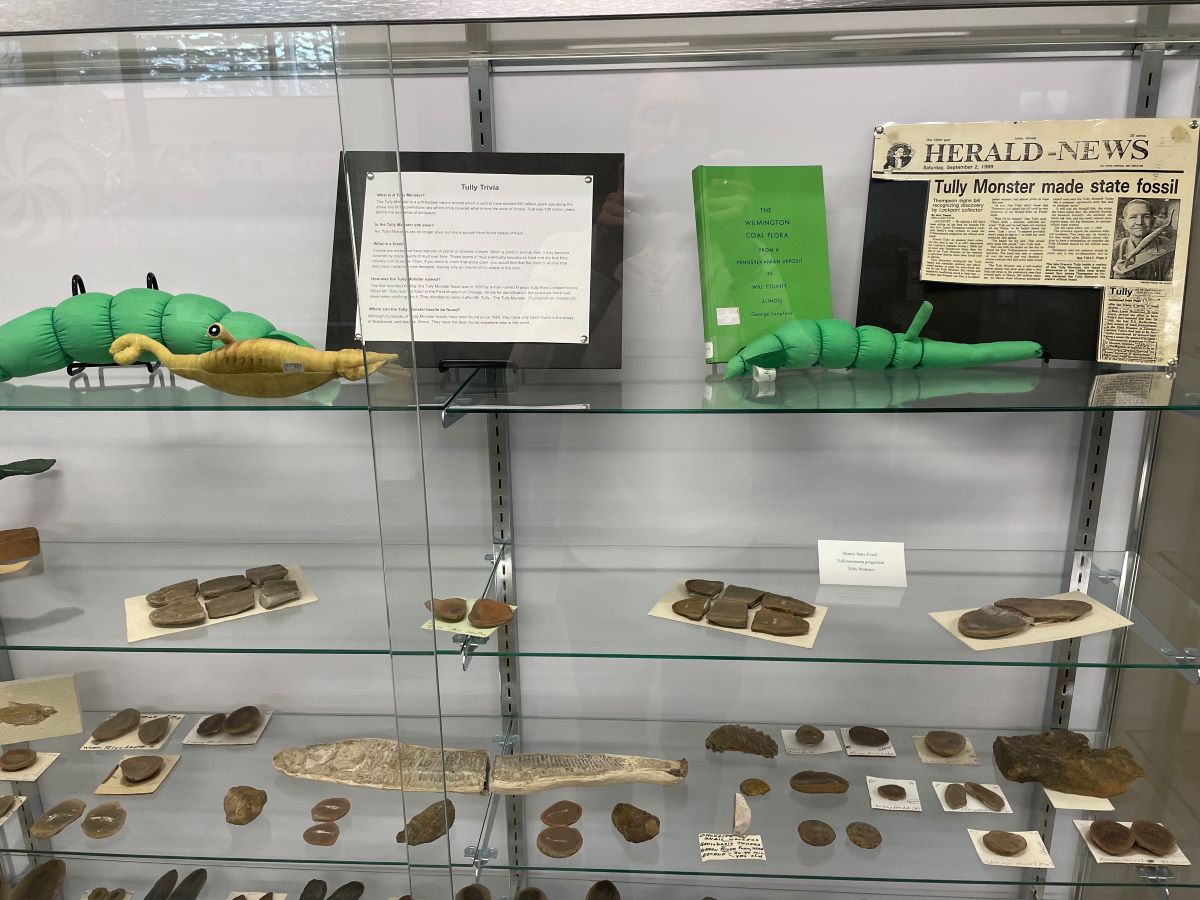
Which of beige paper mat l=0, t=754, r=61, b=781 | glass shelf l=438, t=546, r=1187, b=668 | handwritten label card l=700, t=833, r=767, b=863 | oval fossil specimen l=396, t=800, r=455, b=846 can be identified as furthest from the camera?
beige paper mat l=0, t=754, r=61, b=781

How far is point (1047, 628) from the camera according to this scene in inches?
44.6

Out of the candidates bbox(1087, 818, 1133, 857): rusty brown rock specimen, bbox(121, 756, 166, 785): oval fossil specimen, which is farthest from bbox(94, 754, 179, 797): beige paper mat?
bbox(1087, 818, 1133, 857): rusty brown rock specimen

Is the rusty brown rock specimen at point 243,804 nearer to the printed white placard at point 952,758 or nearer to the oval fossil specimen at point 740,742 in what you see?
the oval fossil specimen at point 740,742

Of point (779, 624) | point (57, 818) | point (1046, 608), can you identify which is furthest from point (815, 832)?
A: point (57, 818)

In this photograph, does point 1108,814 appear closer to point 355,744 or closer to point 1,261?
point 355,744

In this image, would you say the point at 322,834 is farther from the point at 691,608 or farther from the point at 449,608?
the point at 691,608

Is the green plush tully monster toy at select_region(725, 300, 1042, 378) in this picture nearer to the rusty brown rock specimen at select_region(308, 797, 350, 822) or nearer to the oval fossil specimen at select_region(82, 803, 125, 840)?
the rusty brown rock specimen at select_region(308, 797, 350, 822)

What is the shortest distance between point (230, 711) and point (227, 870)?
0.85ft

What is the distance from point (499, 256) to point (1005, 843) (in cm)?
115

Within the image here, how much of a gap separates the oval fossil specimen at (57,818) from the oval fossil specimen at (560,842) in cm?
76

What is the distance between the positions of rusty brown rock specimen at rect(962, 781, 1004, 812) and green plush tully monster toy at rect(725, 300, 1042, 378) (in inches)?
27.5

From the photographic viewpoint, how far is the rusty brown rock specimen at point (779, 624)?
1.11 metres

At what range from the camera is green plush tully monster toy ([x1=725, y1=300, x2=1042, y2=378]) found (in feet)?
3.49

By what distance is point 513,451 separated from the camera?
4.27 feet
